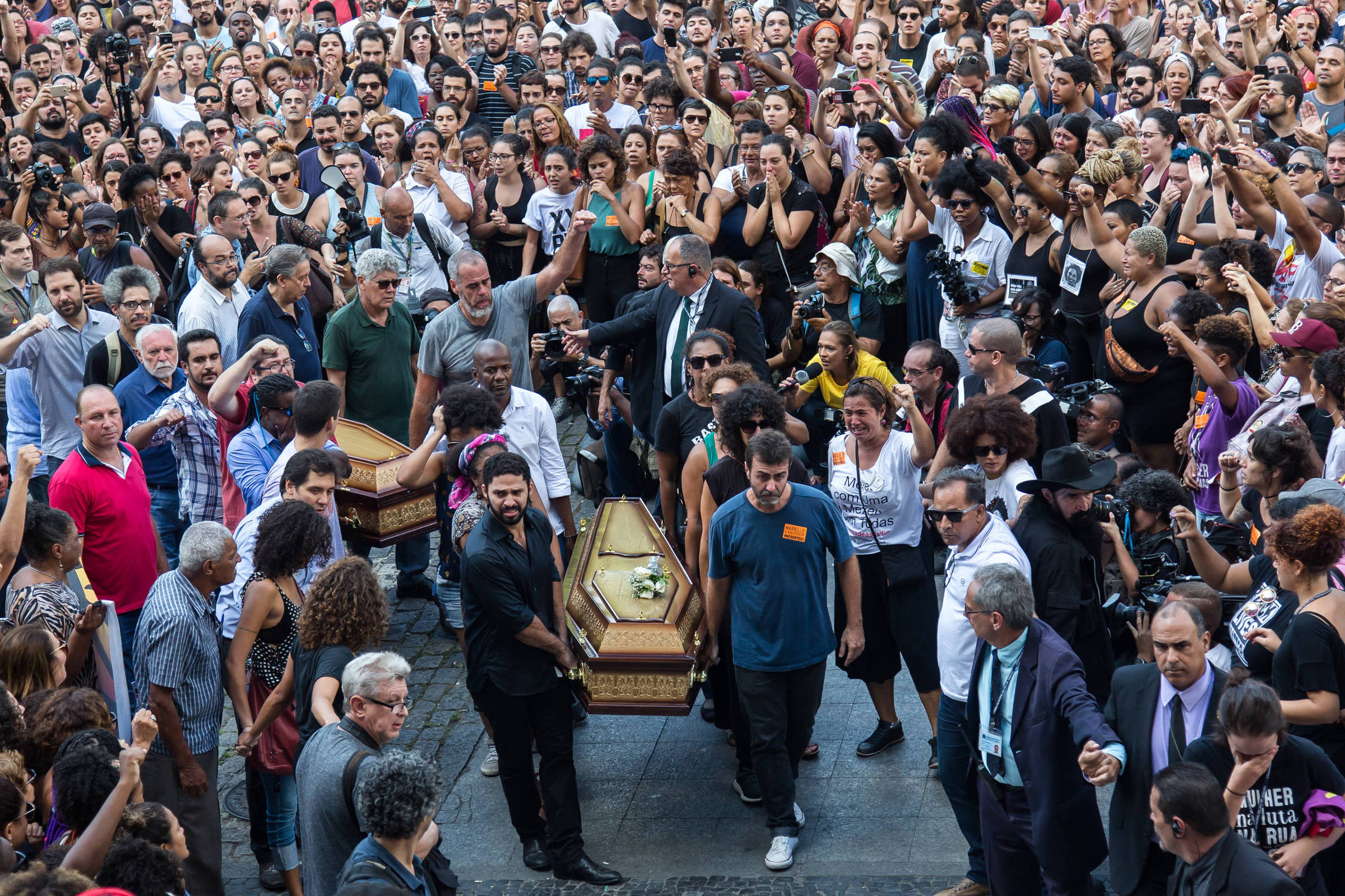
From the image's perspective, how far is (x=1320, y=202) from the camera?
26.9 feet

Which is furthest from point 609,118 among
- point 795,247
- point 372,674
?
point 372,674

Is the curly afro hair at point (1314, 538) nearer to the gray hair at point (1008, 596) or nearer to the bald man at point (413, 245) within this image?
the gray hair at point (1008, 596)

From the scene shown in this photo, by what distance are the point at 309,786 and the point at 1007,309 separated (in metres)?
5.34

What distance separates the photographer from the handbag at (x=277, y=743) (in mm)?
5875

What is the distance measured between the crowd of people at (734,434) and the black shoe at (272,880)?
0.05 feet

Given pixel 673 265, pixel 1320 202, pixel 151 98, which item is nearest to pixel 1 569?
pixel 673 265

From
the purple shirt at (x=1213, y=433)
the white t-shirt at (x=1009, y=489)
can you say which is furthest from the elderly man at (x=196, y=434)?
the purple shirt at (x=1213, y=433)

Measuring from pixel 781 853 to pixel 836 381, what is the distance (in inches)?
112

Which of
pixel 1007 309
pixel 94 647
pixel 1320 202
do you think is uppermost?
pixel 1320 202

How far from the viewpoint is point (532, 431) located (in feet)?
24.2

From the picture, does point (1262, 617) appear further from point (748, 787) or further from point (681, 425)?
point (681, 425)

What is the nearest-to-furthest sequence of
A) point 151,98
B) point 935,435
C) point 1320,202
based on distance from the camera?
point 935,435 < point 1320,202 < point 151,98

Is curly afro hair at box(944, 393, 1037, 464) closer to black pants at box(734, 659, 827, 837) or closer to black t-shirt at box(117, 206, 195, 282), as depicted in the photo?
black pants at box(734, 659, 827, 837)

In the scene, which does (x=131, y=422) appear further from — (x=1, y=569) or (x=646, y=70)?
(x=646, y=70)
